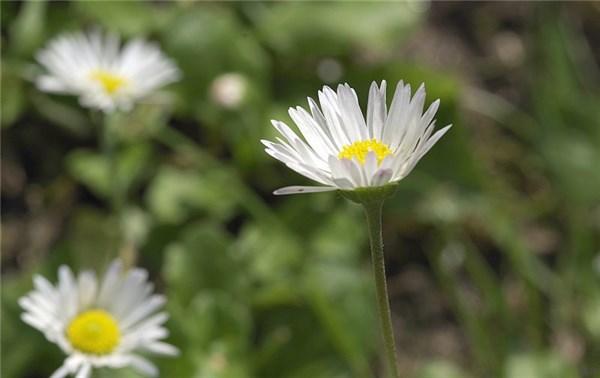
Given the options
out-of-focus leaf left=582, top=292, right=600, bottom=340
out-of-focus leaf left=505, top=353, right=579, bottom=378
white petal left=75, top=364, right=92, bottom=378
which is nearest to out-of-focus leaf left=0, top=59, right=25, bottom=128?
white petal left=75, top=364, right=92, bottom=378

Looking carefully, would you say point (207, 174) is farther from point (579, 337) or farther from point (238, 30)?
point (579, 337)

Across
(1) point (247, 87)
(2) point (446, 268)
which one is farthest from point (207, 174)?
(2) point (446, 268)

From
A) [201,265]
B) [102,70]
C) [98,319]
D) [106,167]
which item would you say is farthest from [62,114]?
[98,319]

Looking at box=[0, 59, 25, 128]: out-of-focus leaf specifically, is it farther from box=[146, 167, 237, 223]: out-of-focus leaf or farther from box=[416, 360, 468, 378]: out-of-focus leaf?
box=[416, 360, 468, 378]: out-of-focus leaf

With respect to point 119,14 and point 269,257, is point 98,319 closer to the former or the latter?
point 269,257

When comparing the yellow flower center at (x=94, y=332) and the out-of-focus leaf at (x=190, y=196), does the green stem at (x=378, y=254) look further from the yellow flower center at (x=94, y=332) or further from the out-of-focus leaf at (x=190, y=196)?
the out-of-focus leaf at (x=190, y=196)
